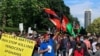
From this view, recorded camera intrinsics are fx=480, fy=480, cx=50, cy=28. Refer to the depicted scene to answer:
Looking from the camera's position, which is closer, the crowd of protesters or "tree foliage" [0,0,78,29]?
the crowd of protesters

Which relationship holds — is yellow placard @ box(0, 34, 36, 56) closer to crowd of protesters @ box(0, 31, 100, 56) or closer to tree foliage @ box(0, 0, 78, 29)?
crowd of protesters @ box(0, 31, 100, 56)

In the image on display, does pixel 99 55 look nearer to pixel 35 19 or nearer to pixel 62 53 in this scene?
pixel 62 53

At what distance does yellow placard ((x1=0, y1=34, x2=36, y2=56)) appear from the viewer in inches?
479

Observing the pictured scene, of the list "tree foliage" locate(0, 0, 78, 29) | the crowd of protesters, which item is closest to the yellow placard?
the crowd of protesters

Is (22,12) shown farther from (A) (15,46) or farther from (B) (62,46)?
(A) (15,46)

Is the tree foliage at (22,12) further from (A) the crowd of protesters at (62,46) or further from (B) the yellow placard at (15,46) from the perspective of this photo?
(B) the yellow placard at (15,46)

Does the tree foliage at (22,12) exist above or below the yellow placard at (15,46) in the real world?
below

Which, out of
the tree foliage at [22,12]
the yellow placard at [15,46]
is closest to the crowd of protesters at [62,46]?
the yellow placard at [15,46]

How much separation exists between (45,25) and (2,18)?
1021cm

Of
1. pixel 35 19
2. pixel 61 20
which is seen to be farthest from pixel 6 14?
pixel 61 20

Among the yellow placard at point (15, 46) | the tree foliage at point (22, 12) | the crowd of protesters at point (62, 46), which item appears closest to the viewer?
the yellow placard at point (15, 46)

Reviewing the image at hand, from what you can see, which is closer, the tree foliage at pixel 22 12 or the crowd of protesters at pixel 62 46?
the crowd of protesters at pixel 62 46

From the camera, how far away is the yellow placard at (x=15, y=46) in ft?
39.9

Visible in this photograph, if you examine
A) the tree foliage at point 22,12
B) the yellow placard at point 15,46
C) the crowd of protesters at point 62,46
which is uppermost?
the yellow placard at point 15,46
